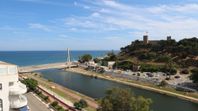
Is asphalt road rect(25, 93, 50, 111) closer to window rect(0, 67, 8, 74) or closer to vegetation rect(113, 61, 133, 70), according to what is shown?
window rect(0, 67, 8, 74)

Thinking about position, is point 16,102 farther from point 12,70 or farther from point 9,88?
point 12,70

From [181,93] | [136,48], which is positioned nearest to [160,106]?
[181,93]

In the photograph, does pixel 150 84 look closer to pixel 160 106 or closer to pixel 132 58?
pixel 160 106

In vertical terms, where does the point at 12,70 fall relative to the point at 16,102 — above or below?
above

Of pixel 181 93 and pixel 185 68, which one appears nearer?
pixel 181 93

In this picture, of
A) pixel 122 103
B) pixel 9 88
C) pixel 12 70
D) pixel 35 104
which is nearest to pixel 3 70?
pixel 12 70

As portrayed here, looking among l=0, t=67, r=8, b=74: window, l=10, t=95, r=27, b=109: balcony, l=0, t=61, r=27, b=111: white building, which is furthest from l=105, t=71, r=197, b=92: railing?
l=0, t=67, r=8, b=74: window

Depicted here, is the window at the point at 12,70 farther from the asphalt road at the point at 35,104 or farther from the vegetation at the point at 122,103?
the asphalt road at the point at 35,104

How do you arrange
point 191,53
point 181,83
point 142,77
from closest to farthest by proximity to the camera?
point 181,83 < point 142,77 < point 191,53
